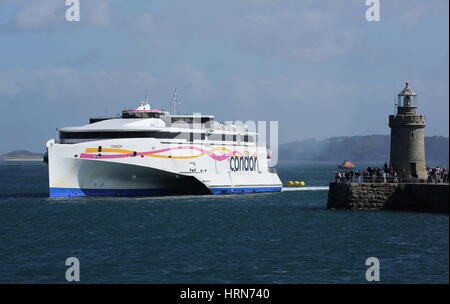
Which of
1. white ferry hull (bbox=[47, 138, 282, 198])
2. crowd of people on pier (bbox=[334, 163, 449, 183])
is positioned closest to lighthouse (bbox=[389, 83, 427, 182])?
crowd of people on pier (bbox=[334, 163, 449, 183])

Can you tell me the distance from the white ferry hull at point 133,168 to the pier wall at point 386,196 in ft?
62.4

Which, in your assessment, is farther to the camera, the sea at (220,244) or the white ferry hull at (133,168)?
the white ferry hull at (133,168)

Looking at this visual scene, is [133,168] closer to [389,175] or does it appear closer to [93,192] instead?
[93,192]

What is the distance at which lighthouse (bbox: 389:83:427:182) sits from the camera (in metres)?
48.7

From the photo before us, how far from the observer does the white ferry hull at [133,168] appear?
62.9 meters

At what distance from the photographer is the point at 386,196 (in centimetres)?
4747

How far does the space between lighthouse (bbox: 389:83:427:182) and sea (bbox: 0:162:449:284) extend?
10.8ft

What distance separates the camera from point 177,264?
32.4m

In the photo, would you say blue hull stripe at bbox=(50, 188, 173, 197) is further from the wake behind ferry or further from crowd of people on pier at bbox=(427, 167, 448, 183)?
crowd of people on pier at bbox=(427, 167, 448, 183)

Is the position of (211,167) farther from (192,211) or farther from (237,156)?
(192,211)

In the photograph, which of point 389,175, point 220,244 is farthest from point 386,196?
point 220,244

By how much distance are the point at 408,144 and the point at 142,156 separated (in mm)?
21991

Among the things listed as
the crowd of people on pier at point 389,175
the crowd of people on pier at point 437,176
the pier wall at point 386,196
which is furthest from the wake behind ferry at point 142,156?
the crowd of people on pier at point 437,176

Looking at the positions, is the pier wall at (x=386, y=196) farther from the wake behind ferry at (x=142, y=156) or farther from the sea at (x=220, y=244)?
the wake behind ferry at (x=142, y=156)
